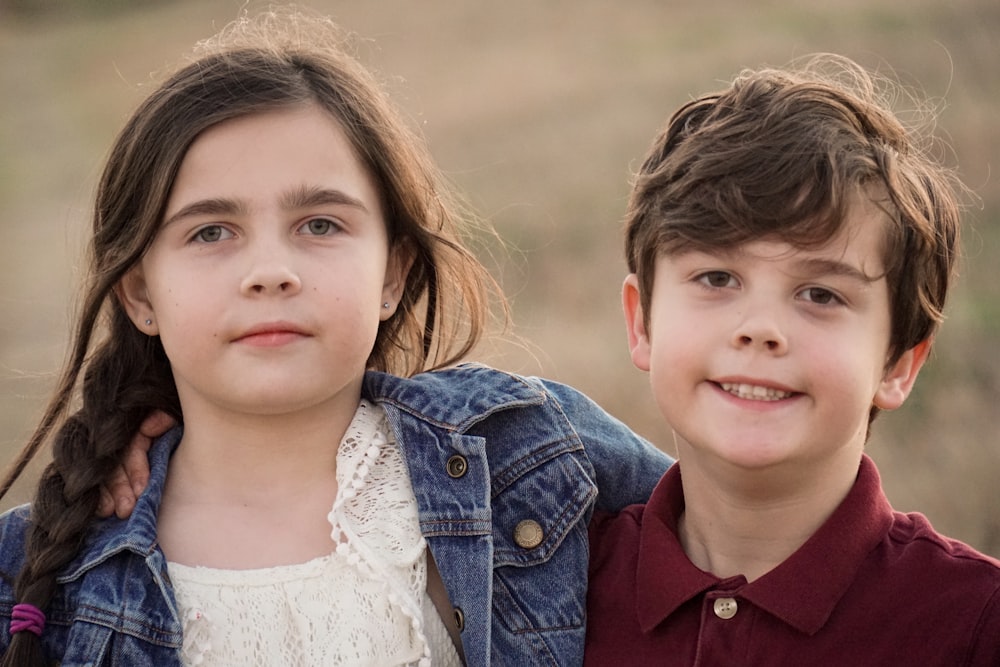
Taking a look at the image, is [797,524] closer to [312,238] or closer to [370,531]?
[370,531]

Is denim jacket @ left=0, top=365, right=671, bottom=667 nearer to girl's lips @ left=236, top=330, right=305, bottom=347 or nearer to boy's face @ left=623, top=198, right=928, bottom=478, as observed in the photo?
girl's lips @ left=236, top=330, right=305, bottom=347

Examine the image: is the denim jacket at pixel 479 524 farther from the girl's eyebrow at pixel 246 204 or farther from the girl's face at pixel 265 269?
the girl's eyebrow at pixel 246 204

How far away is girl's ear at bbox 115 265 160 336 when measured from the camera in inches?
115

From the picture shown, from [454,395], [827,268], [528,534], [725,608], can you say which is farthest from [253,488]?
[827,268]

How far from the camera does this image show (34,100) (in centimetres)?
1541

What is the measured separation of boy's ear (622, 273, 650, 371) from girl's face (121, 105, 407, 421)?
51 cm

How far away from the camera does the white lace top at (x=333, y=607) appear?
8.84 ft

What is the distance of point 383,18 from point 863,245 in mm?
13316

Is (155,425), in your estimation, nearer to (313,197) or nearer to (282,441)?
(282,441)

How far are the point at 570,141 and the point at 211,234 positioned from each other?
760cm

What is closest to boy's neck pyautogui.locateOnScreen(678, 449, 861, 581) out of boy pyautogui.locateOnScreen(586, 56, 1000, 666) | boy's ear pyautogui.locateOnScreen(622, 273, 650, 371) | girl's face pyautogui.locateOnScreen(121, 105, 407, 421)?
boy pyautogui.locateOnScreen(586, 56, 1000, 666)

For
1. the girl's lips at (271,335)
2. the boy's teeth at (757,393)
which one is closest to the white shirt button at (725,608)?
the boy's teeth at (757,393)

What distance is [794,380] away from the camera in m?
2.40

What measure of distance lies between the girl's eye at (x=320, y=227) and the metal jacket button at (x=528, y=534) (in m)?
0.70
